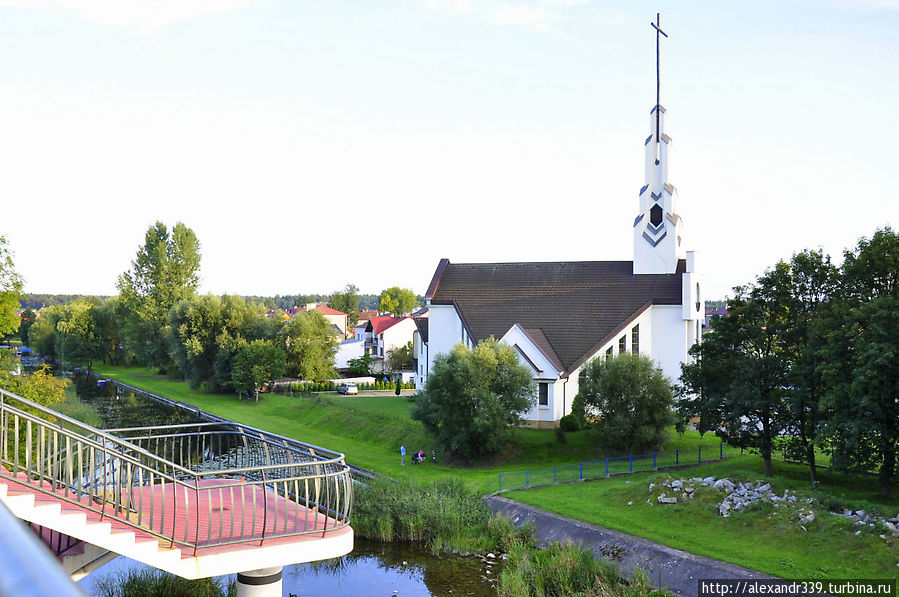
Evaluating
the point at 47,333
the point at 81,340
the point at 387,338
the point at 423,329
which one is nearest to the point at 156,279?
the point at 81,340

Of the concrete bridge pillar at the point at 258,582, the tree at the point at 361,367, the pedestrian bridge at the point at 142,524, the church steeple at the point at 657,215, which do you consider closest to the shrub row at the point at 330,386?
the tree at the point at 361,367

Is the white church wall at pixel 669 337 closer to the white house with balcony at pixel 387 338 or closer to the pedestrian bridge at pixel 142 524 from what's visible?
the pedestrian bridge at pixel 142 524

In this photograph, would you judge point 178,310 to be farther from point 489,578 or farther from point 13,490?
point 13,490

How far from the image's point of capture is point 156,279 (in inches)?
3228

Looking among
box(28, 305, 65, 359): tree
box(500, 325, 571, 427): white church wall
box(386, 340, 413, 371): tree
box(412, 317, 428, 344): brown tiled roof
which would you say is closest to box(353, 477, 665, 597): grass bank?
box(500, 325, 571, 427): white church wall

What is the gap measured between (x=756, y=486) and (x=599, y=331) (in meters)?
19.8

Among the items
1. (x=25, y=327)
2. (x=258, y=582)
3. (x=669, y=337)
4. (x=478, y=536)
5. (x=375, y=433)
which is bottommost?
(x=478, y=536)

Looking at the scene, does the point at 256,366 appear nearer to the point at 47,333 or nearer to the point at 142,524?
the point at 142,524

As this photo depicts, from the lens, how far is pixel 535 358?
41.1 meters

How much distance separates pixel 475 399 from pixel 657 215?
69.6ft

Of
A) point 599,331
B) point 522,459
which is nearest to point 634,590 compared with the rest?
point 522,459

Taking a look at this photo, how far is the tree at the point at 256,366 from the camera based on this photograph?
192ft

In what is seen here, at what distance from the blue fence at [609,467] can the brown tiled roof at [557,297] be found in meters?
8.74

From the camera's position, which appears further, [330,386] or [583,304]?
[330,386]
